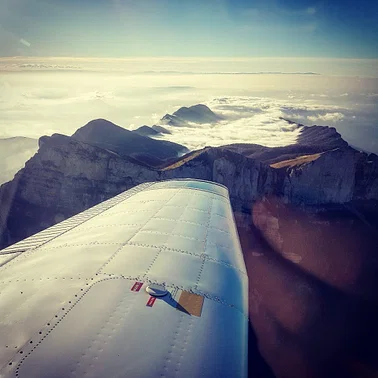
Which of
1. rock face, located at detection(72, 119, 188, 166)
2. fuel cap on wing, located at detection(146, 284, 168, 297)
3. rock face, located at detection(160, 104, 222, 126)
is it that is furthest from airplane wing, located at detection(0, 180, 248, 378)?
rock face, located at detection(160, 104, 222, 126)

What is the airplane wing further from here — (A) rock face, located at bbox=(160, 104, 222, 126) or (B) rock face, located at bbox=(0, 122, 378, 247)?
(A) rock face, located at bbox=(160, 104, 222, 126)

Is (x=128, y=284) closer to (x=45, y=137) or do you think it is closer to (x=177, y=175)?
(x=177, y=175)

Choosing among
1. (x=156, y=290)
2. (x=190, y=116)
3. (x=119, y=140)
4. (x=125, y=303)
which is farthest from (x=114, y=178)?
(x=190, y=116)

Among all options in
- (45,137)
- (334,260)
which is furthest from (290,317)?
(45,137)

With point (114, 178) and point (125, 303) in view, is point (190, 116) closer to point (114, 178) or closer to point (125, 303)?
point (114, 178)

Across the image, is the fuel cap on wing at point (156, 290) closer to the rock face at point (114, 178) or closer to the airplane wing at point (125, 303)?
the airplane wing at point (125, 303)
